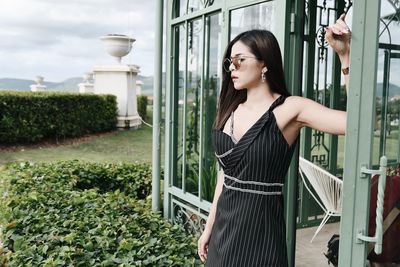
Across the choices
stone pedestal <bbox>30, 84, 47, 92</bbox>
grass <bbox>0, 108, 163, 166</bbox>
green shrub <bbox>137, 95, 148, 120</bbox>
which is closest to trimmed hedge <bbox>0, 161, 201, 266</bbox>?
grass <bbox>0, 108, 163, 166</bbox>

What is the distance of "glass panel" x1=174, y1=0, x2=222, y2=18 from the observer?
362 centimetres

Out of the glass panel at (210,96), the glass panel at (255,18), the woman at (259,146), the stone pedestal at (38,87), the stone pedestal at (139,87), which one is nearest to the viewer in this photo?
the woman at (259,146)

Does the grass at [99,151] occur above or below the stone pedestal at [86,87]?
below

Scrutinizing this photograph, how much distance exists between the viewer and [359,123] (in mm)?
1700

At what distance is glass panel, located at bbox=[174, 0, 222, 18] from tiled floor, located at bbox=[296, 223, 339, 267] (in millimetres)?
2145

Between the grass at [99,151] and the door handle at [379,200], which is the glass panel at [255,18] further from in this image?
the grass at [99,151]

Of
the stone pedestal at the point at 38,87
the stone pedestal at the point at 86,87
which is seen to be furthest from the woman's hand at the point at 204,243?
the stone pedestal at the point at 38,87

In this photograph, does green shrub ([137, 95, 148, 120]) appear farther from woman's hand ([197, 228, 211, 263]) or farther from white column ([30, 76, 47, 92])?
woman's hand ([197, 228, 211, 263])

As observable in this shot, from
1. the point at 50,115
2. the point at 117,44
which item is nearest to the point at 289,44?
the point at 50,115

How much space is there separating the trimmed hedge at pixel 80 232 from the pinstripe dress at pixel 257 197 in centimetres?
113

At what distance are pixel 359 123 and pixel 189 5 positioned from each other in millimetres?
2616

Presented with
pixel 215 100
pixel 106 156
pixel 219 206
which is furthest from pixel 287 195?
pixel 106 156

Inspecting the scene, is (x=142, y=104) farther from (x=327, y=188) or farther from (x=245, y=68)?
(x=245, y=68)

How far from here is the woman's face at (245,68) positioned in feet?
6.16
